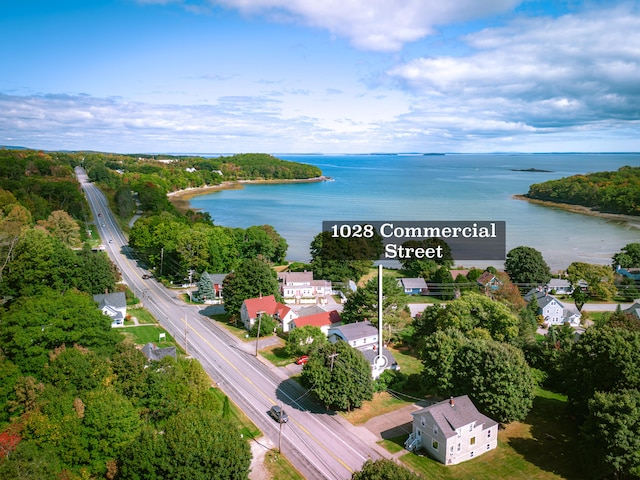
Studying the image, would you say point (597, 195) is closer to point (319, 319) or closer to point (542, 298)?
point (542, 298)

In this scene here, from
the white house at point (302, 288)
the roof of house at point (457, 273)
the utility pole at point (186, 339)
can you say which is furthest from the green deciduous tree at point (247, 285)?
the roof of house at point (457, 273)

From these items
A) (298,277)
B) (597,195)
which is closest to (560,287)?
(298,277)

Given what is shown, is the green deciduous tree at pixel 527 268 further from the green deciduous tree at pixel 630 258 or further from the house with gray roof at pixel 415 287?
the green deciduous tree at pixel 630 258

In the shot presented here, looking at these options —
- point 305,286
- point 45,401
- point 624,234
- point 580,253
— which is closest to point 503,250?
point 580,253

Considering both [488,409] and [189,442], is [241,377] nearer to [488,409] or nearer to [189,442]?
[189,442]

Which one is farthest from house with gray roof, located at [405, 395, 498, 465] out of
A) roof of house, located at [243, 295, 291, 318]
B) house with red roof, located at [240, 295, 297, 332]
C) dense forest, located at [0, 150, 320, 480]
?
roof of house, located at [243, 295, 291, 318]

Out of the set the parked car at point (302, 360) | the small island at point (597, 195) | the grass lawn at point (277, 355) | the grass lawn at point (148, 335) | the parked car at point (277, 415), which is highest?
the small island at point (597, 195)
